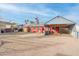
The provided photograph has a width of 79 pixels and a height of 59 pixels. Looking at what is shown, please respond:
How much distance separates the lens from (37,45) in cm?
233

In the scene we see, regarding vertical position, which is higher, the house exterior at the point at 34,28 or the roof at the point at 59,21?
the roof at the point at 59,21

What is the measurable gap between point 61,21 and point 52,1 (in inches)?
10.2

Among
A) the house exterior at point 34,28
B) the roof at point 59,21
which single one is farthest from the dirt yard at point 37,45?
the roof at point 59,21

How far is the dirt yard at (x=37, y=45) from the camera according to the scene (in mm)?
2301

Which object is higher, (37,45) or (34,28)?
(34,28)

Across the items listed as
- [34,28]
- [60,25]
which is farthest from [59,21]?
[34,28]

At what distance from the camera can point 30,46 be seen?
2336mm

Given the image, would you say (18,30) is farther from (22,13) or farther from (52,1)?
(52,1)

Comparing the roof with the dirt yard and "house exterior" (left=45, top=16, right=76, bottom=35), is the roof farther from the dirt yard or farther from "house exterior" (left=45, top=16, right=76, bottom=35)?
the dirt yard

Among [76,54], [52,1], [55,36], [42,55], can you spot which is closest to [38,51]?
[42,55]

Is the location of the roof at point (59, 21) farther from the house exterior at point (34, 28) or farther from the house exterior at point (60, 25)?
the house exterior at point (34, 28)

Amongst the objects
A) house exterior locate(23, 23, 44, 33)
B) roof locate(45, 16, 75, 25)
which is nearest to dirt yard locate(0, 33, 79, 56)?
house exterior locate(23, 23, 44, 33)

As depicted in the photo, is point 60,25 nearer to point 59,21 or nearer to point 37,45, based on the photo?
point 59,21

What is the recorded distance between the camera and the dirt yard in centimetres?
230
